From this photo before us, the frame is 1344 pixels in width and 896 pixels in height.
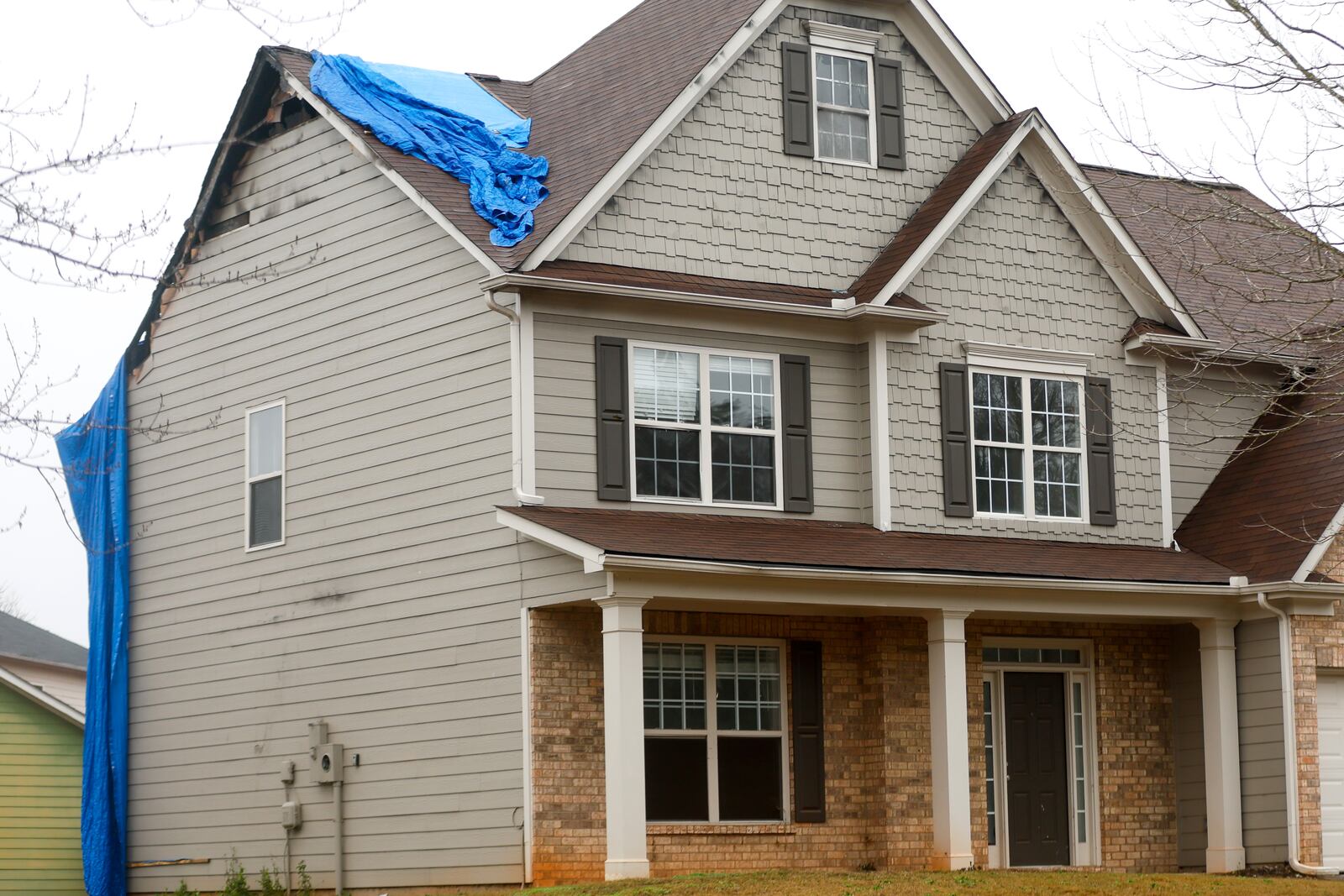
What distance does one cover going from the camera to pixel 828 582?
1789 centimetres

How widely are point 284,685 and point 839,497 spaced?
621cm

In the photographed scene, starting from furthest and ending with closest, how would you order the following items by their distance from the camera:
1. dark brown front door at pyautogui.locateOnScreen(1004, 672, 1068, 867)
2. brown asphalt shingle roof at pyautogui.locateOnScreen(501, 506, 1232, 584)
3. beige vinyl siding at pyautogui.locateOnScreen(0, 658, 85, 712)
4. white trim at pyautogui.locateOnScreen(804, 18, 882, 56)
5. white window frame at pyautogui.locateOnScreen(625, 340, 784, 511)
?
1. beige vinyl siding at pyautogui.locateOnScreen(0, 658, 85, 712)
2. white trim at pyautogui.locateOnScreen(804, 18, 882, 56)
3. dark brown front door at pyautogui.locateOnScreen(1004, 672, 1068, 867)
4. white window frame at pyautogui.locateOnScreen(625, 340, 784, 511)
5. brown asphalt shingle roof at pyautogui.locateOnScreen(501, 506, 1232, 584)

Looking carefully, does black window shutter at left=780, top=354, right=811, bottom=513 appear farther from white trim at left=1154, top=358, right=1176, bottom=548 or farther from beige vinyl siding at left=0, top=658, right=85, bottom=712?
beige vinyl siding at left=0, top=658, right=85, bottom=712

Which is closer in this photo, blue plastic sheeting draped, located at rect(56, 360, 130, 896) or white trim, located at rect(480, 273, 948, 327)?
white trim, located at rect(480, 273, 948, 327)

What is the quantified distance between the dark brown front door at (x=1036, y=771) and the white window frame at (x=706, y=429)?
3.64 m

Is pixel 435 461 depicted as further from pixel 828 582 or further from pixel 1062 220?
pixel 1062 220

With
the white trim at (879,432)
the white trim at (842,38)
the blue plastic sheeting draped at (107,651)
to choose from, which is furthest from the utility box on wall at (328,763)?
the white trim at (842,38)

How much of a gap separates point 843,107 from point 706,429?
4161mm

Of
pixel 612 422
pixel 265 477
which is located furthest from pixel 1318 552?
pixel 265 477

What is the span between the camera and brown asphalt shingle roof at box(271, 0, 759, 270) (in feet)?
63.3

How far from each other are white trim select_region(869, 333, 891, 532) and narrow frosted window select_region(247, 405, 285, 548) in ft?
20.9

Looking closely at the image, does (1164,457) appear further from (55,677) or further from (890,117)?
(55,677)

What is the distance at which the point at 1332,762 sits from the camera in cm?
2077

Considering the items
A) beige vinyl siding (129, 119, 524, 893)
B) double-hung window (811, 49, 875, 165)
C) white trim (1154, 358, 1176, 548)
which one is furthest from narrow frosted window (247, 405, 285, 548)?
white trim (1154, 358, 1176, 548)
